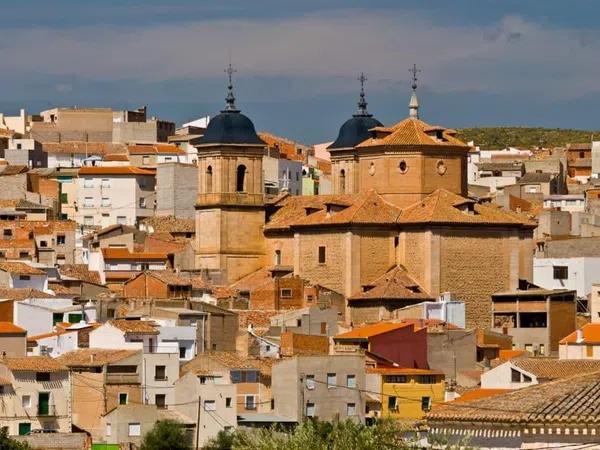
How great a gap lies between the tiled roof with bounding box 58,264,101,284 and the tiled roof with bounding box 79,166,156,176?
25.5 metres

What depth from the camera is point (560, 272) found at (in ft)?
283

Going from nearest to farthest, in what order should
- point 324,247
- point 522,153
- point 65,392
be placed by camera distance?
1. point 65,392
2. point 324,247
3. point 522,153

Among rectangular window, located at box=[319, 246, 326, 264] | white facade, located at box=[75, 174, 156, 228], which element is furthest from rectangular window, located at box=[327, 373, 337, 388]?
white facade, located at box=[75, 174, 156, 228]

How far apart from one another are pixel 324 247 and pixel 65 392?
2633cm

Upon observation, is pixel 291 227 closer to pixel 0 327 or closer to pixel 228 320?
pixel 228 320

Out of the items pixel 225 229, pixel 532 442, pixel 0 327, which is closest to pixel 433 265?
pixel 225 229

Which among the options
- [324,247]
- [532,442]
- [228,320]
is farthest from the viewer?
[324,247]

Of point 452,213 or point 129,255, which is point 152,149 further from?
point 452,213

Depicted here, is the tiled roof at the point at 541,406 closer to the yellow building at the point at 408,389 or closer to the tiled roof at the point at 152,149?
the yellow building at the point at 408,389

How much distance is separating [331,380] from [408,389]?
309cm

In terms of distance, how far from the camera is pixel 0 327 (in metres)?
63.2

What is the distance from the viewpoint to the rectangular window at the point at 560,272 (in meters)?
86.2

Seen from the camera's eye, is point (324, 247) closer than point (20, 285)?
No

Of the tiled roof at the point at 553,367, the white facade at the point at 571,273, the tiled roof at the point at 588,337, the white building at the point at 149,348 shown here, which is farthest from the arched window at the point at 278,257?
the tiled roof at the point at 553,367
